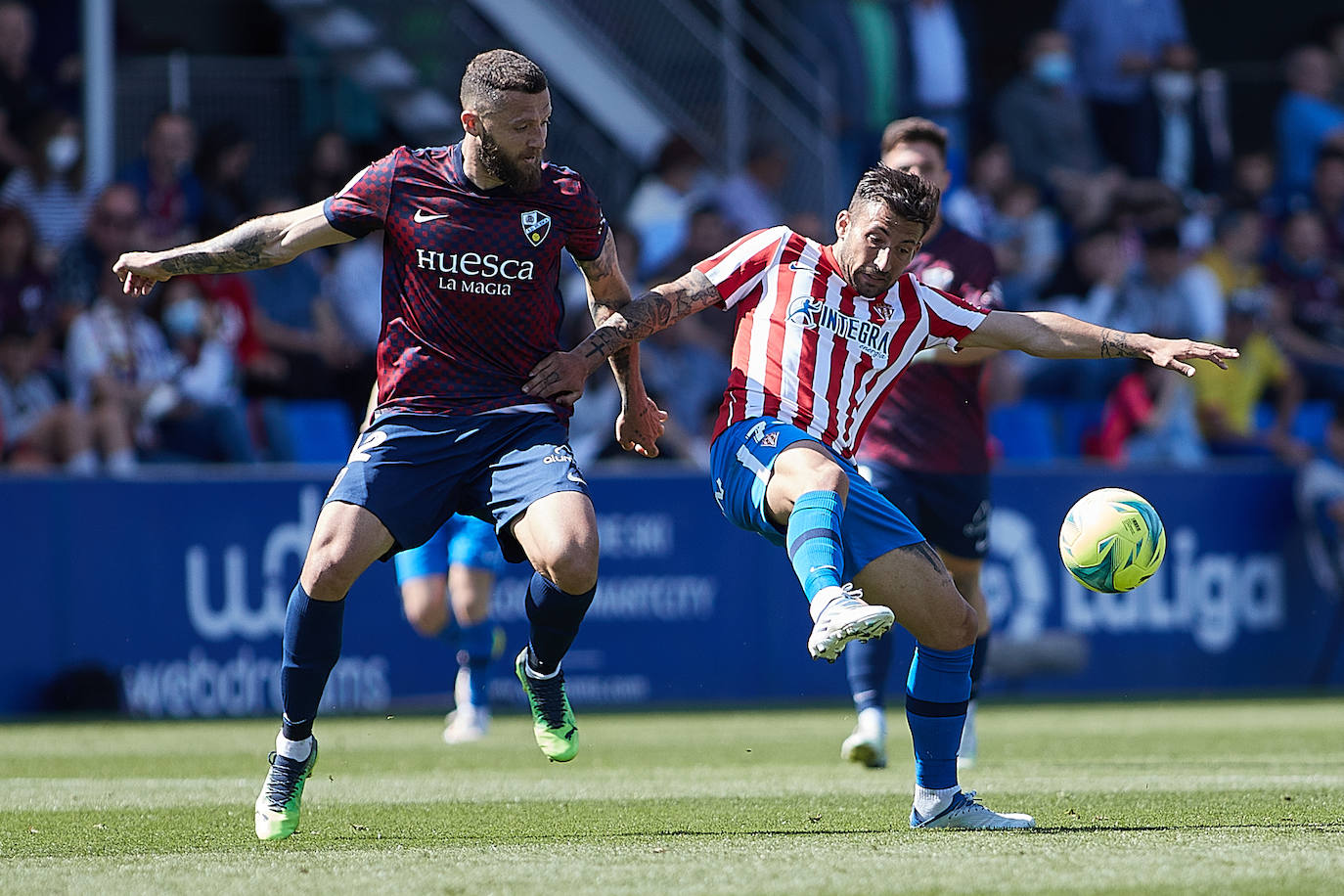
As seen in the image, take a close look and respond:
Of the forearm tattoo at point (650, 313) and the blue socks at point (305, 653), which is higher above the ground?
the forearm tattoo at point (650, 313)

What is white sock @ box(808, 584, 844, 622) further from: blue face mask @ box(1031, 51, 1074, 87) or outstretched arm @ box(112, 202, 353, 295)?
blue face mask @ box(1031, 51, 1074, 87)

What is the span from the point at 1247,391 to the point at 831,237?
3894 millimetres

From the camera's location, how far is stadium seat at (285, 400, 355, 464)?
1381cm

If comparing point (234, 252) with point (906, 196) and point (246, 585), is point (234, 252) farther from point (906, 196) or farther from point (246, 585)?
point (246, 585)

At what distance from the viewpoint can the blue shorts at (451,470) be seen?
6.34 meters

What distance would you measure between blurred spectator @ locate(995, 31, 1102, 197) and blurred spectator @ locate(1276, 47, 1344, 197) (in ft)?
7.90

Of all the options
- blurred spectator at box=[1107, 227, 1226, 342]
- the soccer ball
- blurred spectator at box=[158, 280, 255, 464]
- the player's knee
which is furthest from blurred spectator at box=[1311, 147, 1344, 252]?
the player's knee

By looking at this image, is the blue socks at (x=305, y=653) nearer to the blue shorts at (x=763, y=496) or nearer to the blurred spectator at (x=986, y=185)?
the blue shorts at (x=763, y=496)

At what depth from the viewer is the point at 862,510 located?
6258 millimetres

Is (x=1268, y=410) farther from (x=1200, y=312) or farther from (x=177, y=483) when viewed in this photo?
(x=177, y=483)

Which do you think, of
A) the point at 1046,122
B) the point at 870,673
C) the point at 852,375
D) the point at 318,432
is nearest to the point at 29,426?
the point at 318,432

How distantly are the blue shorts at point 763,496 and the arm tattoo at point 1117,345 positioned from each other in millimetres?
955

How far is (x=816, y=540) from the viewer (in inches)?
236

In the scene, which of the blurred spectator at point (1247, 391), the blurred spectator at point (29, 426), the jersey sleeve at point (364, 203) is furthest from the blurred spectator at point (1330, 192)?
the jersey sleeve at point (364, 203)
